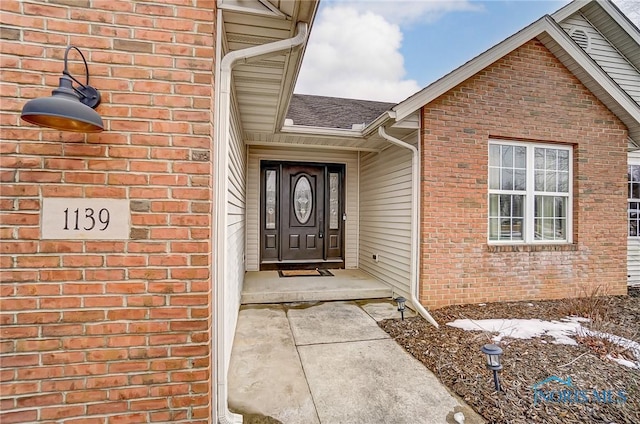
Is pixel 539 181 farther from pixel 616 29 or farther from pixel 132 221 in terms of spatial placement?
pixel 132 221

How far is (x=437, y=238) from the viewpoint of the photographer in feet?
14.1

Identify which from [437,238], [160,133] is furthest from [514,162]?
[160,133]

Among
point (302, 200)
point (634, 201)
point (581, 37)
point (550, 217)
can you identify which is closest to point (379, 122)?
point (302, 200)

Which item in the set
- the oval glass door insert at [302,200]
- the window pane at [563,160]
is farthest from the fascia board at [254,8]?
the window pane at [563,160]

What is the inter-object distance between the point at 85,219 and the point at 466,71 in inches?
184

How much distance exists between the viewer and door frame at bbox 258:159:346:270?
A: 6.22 meters

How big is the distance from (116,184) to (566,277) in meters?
6.18

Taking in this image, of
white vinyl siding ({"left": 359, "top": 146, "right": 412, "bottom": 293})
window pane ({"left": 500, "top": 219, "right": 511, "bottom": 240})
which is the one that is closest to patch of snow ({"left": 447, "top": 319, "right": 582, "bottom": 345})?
white vinyl siding ({"left": 359, "top": 146, "right": 412, "bottom": 293})

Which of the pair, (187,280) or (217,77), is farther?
(217,77)

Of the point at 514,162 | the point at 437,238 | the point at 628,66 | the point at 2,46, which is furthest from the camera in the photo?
the point at 628,66

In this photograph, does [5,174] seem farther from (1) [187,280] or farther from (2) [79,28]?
(1) [187,280]

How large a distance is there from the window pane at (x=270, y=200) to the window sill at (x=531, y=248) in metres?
3.99

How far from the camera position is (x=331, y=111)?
7.04 meters

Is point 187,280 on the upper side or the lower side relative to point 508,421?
upper
